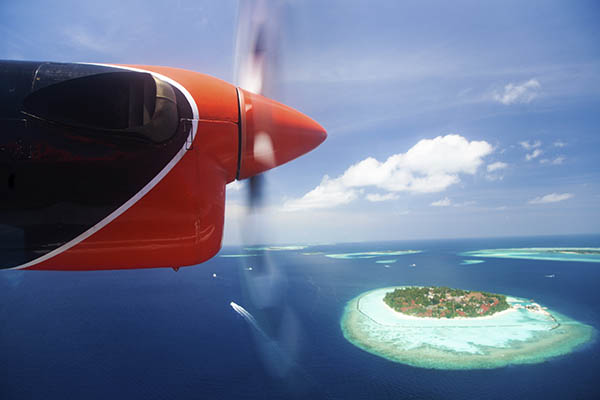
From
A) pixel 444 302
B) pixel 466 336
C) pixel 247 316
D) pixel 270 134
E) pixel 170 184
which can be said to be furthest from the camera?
pixel 444 302

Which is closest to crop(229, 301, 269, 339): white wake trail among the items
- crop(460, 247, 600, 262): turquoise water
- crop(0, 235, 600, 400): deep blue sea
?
crop(0, 235, 600, 400): deep blue sea

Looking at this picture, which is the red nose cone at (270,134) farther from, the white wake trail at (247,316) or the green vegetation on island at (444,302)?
the green vegetation on island at (444,302)

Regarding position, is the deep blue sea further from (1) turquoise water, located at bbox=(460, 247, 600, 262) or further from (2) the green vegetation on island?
(1) turquoise water, located at bbox=(460, 247, 600, 262)

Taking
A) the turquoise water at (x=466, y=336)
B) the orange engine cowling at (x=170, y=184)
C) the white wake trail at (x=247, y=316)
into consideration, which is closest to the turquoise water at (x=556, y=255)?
the turquoise water at (x=466, y=336)

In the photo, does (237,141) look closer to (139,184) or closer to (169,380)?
(139,184)

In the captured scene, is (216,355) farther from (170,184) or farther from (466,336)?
(170,184)

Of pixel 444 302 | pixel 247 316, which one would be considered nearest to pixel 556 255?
pixel 444 302
